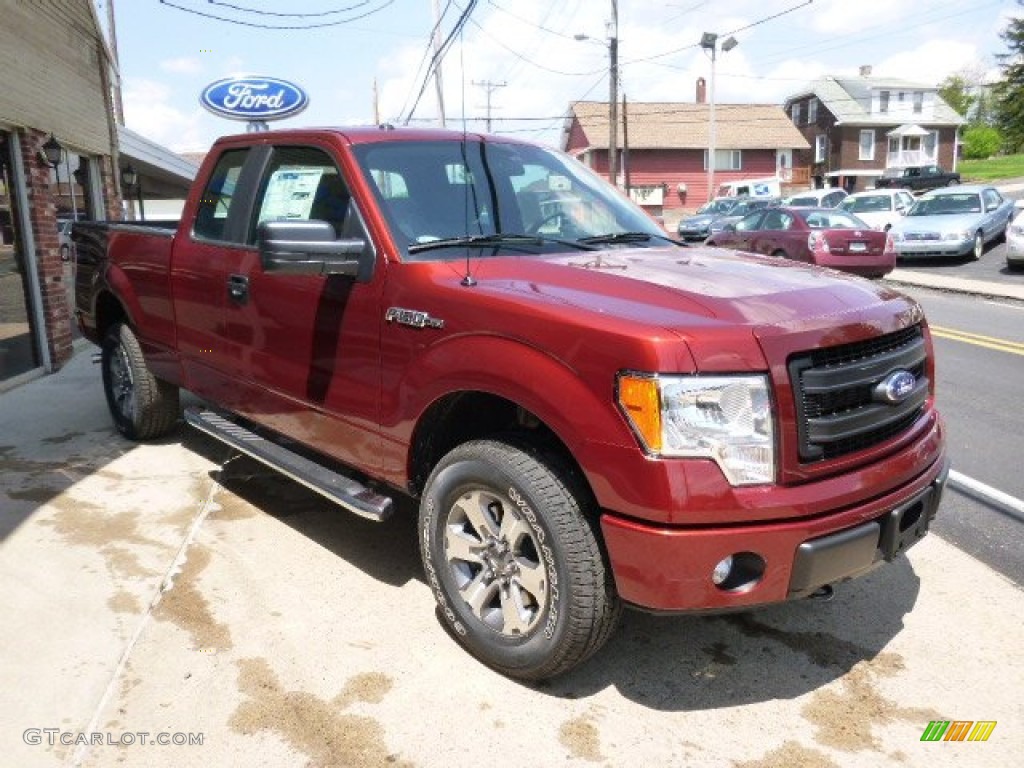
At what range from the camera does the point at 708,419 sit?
8.38 feet

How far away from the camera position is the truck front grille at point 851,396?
266 centimetres

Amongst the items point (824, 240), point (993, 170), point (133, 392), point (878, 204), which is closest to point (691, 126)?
point (993, 170)

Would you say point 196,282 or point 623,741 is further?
point 196,282

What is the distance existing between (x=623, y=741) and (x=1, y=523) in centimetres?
354

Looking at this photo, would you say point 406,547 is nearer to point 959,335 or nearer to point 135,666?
point 135,666

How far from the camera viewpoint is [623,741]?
2803mm

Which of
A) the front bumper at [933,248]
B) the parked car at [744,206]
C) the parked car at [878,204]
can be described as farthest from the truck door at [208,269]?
the parked car at [744,206]

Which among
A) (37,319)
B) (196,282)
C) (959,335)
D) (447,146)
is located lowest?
(959,335)

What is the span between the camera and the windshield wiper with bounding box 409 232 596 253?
139 inches

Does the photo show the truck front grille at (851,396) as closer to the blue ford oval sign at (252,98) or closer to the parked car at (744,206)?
the blue ford oval sign at (252,98)

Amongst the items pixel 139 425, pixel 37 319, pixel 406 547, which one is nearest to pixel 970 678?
pixel 406 547

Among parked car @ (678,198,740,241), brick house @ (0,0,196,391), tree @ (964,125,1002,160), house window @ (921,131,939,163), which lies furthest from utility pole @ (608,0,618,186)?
tree @ (964,125,1002,160)

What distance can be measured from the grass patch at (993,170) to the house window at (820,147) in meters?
8.72

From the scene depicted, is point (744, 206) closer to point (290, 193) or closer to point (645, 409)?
point (290, 193)
